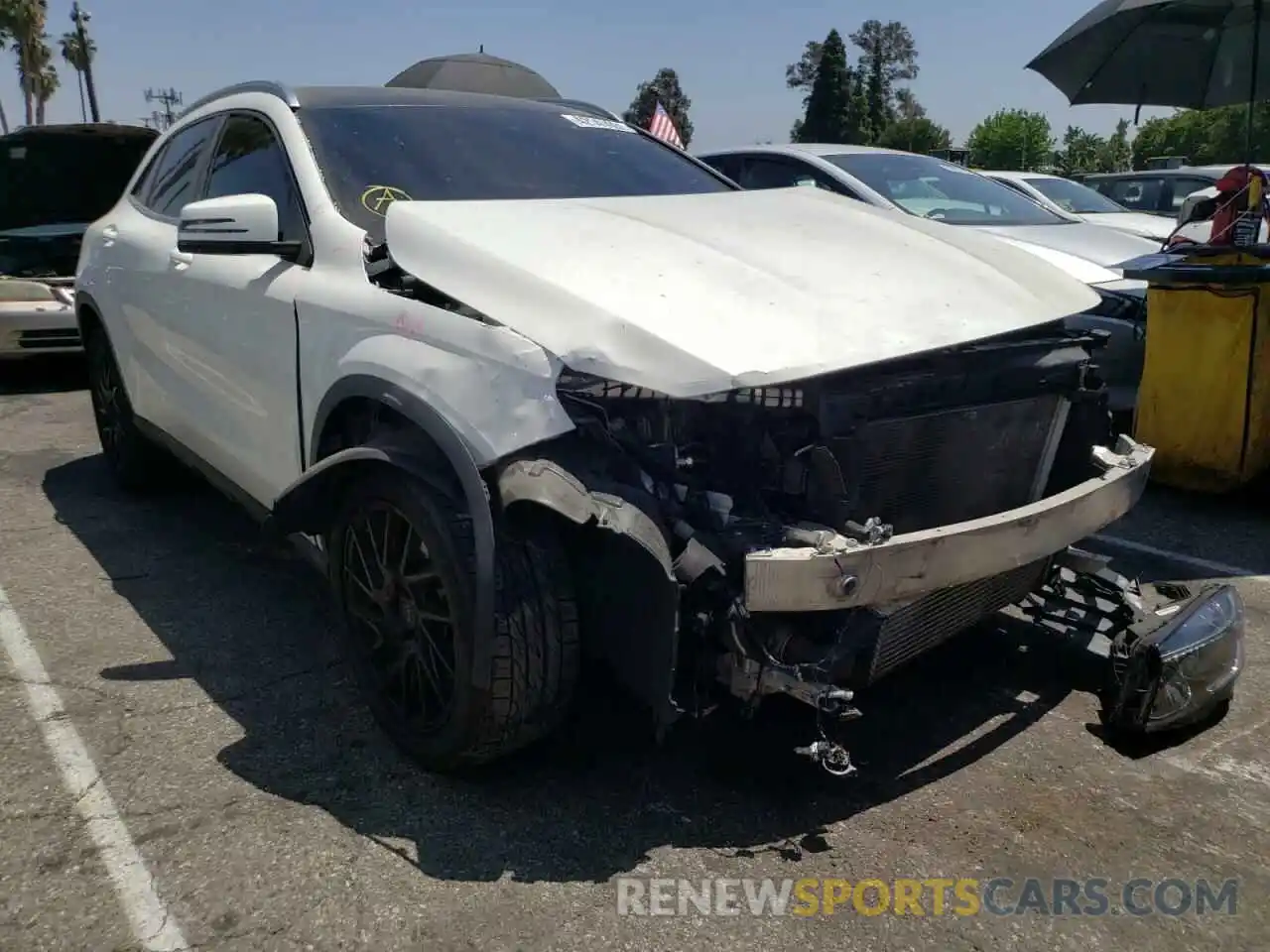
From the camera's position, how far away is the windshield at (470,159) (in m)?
3.39

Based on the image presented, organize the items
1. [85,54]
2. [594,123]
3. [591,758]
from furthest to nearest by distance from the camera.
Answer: [85,54] → [594,123] → [591,758]

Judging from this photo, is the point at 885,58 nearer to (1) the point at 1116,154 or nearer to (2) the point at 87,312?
(1) the point at 1116,154

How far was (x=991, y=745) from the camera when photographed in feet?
10.1

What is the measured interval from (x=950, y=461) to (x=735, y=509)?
0.63 m

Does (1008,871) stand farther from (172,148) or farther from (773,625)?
(172,148)

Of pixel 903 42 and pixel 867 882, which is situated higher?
pixel 903 42

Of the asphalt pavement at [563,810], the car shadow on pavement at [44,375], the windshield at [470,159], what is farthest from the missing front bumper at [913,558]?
the car shadow on pavement at [44,375]

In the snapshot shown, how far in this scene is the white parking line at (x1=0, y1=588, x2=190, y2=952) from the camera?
7.70 feet

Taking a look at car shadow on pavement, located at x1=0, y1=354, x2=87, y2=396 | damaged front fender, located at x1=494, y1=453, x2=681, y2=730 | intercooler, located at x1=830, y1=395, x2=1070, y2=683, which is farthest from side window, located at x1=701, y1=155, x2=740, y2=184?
damaged front fender, located at x1=494, y1=453, x2=681, y2=730

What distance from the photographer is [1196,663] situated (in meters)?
2.88

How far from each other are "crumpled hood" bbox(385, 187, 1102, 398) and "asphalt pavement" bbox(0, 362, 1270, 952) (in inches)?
45.4

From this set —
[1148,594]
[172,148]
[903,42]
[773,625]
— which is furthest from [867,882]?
[903,42]

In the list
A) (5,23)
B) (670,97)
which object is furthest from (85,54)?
(670,97)

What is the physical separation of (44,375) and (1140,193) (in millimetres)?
12270
